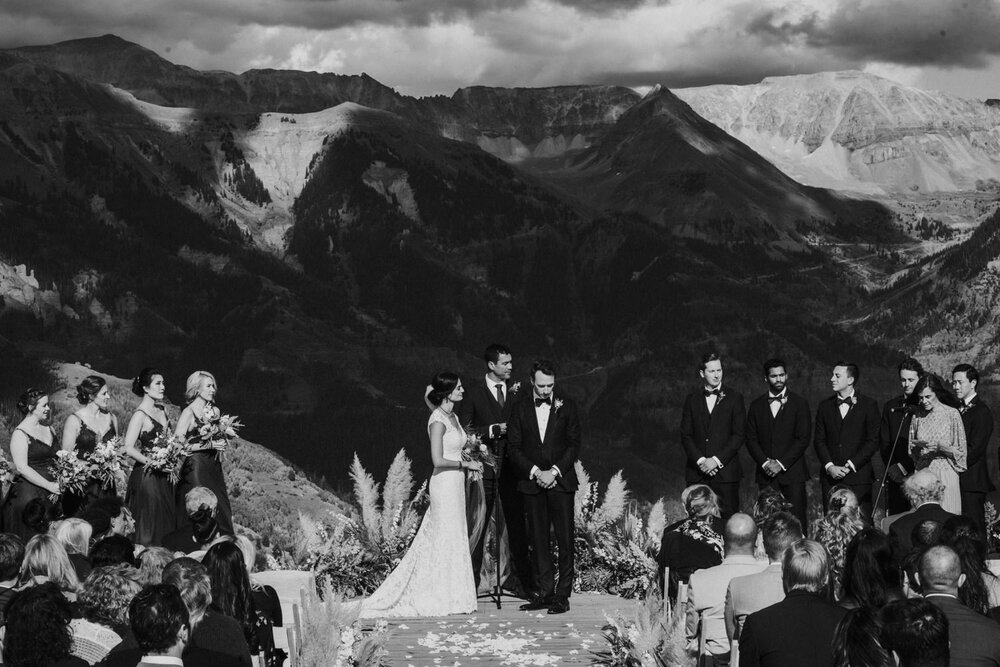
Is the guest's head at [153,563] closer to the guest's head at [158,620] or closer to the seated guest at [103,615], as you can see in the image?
the seated guest at [103,615]

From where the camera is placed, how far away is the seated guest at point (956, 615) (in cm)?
675

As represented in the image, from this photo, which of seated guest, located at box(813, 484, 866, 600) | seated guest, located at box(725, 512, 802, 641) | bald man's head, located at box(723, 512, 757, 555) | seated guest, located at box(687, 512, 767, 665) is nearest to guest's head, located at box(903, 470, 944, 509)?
seated guest, located at box(813, 484, 866, 600)

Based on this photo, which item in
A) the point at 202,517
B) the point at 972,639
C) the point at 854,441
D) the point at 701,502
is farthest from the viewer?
the point at 854,441

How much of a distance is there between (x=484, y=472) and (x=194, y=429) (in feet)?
9.12

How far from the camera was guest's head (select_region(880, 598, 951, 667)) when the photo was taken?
6.00 metres

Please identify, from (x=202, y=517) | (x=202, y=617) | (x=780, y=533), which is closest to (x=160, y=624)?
(x=202, y=617)

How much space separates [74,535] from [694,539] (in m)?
4.25

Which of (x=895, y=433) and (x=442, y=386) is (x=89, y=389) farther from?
(x=895, y=433)

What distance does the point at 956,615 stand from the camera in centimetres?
690

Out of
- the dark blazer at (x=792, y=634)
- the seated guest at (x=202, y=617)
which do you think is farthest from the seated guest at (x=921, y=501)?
the seated guest at (x=202, y=617)

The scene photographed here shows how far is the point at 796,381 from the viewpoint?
13050 centimetres

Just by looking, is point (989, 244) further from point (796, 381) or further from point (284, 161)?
point (284, 161)

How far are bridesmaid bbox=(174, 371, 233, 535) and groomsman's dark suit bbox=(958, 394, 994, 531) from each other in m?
6.89

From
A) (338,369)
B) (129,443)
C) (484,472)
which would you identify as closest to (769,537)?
(484,472)
